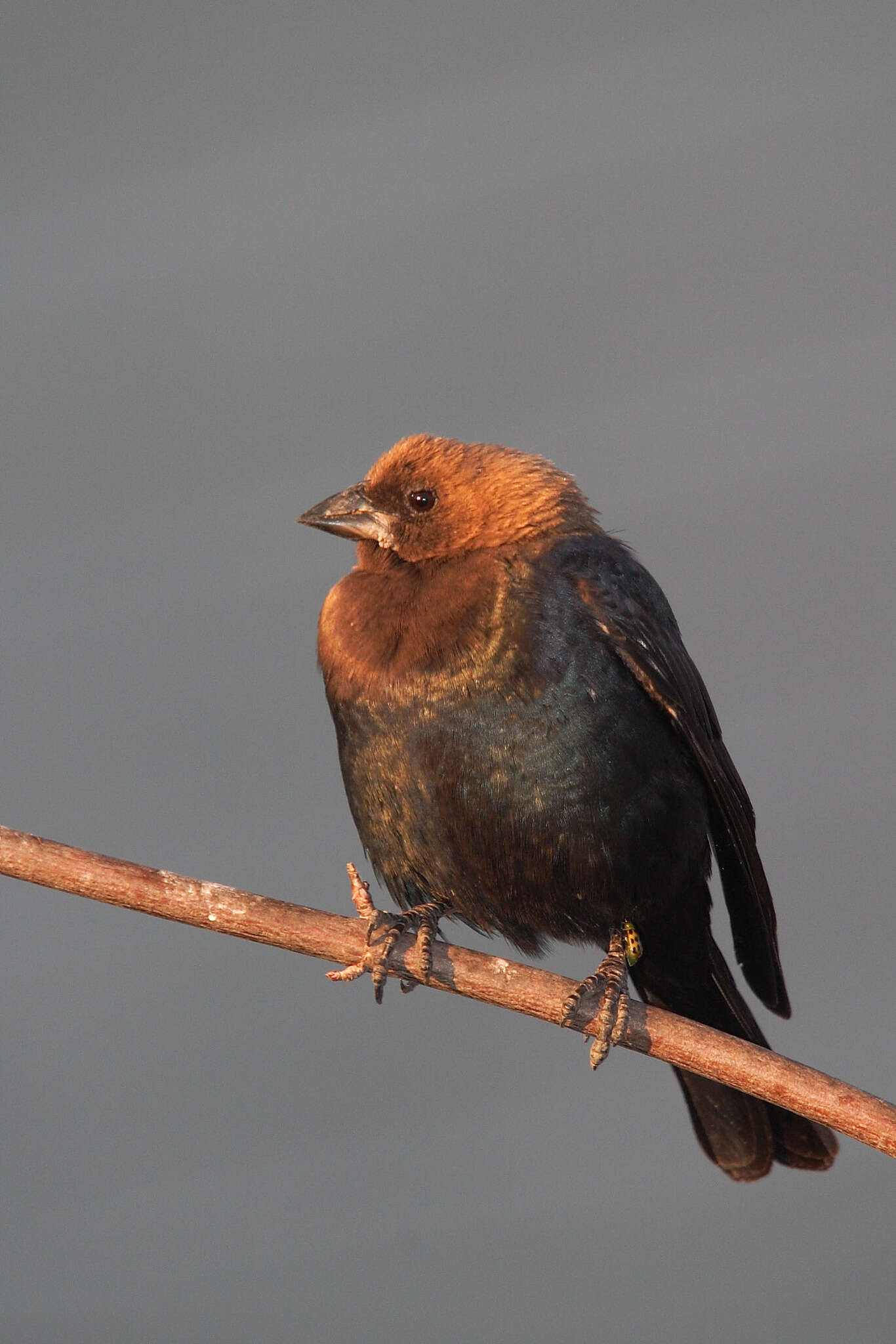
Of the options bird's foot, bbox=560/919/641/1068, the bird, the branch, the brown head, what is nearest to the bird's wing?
the bird

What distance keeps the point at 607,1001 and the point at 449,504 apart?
95 centimetres

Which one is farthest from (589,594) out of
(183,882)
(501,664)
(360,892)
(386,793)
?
(183,882)

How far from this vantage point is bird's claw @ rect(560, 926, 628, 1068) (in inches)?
103

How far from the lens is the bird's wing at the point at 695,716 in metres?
2.86

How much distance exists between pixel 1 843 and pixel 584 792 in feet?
3.27

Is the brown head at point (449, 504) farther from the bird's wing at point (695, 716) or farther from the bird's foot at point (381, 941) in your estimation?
the bird's foot at point (381, 941)

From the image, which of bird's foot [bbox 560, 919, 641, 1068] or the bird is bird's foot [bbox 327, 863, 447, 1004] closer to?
the bird

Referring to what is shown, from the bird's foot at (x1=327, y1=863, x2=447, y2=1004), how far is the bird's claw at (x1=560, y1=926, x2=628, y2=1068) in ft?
0.81

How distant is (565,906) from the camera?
2.88m

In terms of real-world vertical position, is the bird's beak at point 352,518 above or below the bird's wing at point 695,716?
above

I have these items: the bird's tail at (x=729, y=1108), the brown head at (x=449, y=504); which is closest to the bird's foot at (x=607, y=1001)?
the bird's tail at (x=729, y=1108)

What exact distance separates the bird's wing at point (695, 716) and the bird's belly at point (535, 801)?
1.7 inches

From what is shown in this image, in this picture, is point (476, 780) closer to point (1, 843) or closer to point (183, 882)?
point (183, 882)

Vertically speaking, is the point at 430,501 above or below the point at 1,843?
above
